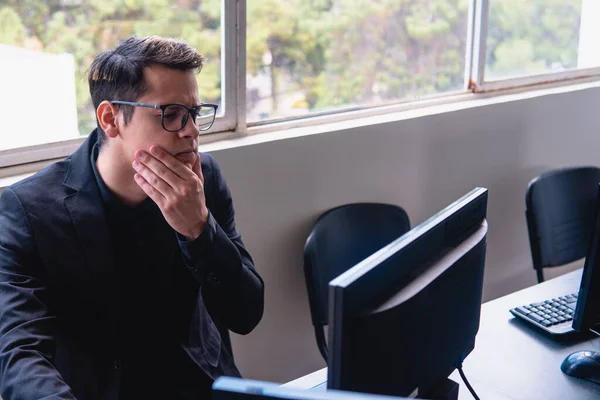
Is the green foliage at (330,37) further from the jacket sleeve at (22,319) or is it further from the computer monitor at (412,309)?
the computer monitor at (412,309)

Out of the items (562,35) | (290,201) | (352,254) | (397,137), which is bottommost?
(352,254)

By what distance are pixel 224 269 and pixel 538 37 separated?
2469mm

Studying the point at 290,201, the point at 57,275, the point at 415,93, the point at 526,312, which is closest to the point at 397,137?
the point at 415,93

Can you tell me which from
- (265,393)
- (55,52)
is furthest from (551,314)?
(55,52)

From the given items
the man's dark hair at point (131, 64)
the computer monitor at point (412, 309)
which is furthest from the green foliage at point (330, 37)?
the computer monitor at point (412, 309)

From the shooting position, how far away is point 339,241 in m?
2.51

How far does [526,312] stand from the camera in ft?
6.40

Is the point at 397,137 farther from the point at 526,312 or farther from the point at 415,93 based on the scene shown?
the point at 526,312

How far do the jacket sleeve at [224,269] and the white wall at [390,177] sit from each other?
1.48ft

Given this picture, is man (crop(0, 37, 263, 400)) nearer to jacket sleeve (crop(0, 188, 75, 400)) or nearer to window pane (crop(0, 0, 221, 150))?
jacket sleeve (crop(0, 188, 75, 400))

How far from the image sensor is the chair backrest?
92.2 inches

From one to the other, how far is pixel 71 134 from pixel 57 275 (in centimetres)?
70

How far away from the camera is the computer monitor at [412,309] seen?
1.01 m

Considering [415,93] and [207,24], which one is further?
[415,93]
